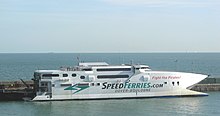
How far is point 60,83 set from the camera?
46188mm

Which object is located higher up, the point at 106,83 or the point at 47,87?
the point at 106,83

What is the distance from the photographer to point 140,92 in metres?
47.5

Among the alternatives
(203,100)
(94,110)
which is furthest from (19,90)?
(203,100)

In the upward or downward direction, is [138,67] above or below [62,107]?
above

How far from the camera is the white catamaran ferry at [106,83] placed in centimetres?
4634

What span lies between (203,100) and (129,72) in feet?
27.4

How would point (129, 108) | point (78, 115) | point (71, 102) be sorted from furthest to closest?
point (71, 102) → point (129, 108) → point (78, 115)

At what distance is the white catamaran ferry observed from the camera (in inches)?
1825

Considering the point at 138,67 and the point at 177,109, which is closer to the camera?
the point at 177,109

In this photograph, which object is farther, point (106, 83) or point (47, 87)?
point (106, 83)

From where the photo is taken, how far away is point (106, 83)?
4697cm

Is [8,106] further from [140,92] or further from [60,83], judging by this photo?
[140,92]

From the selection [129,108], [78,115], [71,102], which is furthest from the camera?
[71,102]

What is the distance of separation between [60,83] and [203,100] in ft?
→ 49.7
